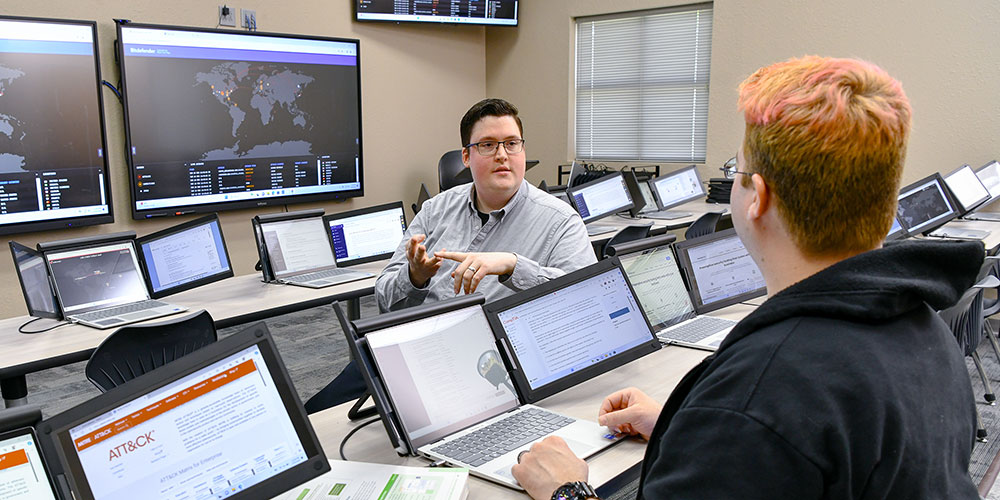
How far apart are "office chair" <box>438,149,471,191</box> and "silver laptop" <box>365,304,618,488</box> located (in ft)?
15.7

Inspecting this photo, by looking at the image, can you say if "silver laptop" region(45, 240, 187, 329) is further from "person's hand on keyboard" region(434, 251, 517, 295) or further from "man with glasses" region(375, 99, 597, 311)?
"person's hand on keyboard" region(434, 251, 517, 295)

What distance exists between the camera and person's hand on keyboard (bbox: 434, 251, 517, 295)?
2.03m

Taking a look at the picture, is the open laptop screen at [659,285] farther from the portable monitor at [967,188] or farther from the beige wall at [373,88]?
the beige wall at [373,88]

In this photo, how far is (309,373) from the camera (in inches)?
171

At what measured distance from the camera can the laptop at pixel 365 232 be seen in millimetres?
3854

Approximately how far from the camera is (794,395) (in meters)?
0.85

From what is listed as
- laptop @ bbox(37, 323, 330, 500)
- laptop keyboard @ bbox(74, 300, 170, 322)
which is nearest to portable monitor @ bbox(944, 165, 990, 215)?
laptop keyboard @ bbox(74, 300, 170, 322)

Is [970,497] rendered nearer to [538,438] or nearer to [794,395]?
[794,395]

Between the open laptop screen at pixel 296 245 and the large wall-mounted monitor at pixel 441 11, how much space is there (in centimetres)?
299

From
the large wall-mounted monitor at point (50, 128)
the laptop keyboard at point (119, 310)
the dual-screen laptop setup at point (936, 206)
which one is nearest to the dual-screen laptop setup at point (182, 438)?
the laptop keyboard at point (119, 310)

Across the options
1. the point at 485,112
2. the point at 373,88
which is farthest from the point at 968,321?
the point at 373,88

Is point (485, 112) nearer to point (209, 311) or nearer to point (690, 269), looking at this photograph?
point (690, 269)

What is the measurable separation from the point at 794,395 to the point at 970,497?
0.35 meters

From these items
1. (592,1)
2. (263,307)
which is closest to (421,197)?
(592,1)
